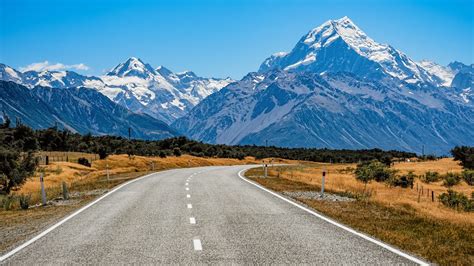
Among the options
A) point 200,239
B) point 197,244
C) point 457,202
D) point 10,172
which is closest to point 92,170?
point 10,172

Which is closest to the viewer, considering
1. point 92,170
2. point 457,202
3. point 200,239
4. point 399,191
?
point 200,239

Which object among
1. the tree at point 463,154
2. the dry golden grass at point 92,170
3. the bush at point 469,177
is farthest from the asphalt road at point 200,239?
the tree at point 463,154

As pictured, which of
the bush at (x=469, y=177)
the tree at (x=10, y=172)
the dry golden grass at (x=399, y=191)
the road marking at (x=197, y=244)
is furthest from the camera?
the bush at (x=469, y=177)

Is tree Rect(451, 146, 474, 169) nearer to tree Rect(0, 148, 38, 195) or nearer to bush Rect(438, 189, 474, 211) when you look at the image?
bush Rect(438, 189, 474, 211)

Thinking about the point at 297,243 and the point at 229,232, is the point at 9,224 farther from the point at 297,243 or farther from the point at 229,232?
the point at 297,243

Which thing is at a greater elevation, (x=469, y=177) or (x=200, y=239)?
(x=200, y=239)

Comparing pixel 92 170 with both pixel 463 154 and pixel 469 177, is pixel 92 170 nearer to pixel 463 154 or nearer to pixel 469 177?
pixel 469 177

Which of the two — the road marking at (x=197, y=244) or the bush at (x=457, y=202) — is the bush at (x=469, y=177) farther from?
the road marking at (x=197, y=244)

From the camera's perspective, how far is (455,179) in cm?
5406

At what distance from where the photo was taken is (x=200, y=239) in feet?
38.2

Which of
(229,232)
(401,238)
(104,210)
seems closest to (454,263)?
(401,238)

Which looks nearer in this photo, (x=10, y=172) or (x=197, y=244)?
(x=197, y=244)

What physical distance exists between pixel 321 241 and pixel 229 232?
2340 millimetres

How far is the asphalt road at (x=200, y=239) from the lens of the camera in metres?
9.70
